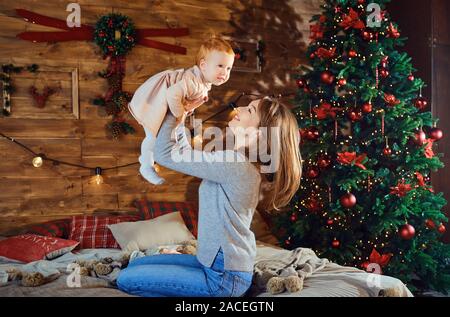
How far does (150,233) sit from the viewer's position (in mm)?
3324

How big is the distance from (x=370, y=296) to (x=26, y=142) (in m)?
2.75

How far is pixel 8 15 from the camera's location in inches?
142

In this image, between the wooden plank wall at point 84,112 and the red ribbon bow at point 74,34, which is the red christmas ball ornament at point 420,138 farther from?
the red ribbon bow at point 74,34

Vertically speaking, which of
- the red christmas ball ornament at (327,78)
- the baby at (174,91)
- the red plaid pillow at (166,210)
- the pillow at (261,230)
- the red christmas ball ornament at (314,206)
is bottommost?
the pillow at (261,230)

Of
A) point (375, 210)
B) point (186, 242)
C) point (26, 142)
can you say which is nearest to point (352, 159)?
point (375, 210)

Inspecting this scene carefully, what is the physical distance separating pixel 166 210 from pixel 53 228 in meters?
0.86

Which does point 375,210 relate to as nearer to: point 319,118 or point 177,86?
point 319,118

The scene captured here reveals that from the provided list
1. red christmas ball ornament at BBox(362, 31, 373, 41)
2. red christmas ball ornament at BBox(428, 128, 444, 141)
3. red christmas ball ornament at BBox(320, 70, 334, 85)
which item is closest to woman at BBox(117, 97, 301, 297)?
red christmas ball ornament at BBox(320, 70, 334, 85)

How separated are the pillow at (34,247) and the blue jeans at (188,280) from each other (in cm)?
134

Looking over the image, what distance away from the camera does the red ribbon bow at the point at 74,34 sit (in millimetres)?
3625

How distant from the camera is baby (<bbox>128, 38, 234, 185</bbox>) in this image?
1730mm

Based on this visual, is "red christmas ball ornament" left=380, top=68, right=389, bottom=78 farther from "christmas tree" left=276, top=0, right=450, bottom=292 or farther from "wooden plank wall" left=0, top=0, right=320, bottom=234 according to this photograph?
"wooden plank wall" left=0, top=0, right=320, bottom=234

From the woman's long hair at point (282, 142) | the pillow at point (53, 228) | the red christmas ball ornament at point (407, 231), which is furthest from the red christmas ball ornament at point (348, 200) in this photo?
the pillow at point (53, 228)

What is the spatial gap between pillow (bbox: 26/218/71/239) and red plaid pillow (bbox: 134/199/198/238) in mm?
571
